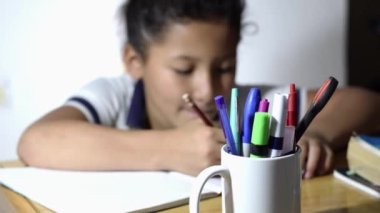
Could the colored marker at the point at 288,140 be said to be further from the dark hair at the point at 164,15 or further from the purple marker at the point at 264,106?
the dark hair at the point at 164,15

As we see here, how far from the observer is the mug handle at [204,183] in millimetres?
451

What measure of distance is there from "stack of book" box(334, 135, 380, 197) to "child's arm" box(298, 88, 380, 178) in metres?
0.04

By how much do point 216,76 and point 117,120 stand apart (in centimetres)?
20

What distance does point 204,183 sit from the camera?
0.45 metres

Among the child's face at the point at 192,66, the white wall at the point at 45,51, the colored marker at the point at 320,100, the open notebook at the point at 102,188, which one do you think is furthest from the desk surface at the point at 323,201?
the white wall at the point at 45,51

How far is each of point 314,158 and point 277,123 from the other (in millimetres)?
253

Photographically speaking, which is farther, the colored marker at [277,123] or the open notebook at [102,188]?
the open notebook at [102,188]

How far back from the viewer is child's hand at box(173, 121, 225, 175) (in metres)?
0.67

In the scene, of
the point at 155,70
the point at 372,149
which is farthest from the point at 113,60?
the point at 372,149

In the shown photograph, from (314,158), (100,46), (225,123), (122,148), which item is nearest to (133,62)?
(100,46)

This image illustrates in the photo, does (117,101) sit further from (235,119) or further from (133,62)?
(235,119)

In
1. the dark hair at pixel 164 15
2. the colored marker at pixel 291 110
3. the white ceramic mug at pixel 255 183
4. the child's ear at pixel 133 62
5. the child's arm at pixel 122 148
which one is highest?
the dark hair at pixel 164 15

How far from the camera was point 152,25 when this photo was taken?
37.4 inches

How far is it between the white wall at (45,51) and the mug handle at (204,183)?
627mm
